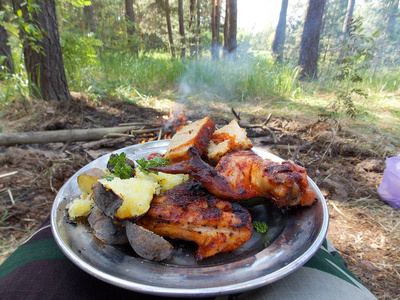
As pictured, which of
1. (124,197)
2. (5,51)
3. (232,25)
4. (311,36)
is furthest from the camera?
(232,25)

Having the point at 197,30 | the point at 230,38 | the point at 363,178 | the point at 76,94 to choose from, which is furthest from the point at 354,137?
the point at 197,30

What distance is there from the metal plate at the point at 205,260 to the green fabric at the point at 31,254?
32 centimetres

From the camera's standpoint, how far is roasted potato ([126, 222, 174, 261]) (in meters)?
Answer: 1.12

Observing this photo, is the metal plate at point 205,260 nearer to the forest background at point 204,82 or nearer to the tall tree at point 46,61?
the forest background at point 204,82

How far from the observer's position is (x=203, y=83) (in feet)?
32.9

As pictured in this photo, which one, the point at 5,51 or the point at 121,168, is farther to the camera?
the point at 5,51

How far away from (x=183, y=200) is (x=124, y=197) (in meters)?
0.36

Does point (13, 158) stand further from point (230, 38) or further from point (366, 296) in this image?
point (230, 38)

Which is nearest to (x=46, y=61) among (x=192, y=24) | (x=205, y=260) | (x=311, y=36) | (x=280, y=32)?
(x=205, y=260)

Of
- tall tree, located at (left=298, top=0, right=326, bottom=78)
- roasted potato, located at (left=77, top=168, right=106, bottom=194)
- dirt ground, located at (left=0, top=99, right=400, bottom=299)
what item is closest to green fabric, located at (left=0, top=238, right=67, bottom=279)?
roasted potato, located at (left=77, top=168, right=106, bottom=194)

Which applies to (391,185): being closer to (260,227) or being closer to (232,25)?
(260,227)

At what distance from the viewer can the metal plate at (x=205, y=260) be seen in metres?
0.98

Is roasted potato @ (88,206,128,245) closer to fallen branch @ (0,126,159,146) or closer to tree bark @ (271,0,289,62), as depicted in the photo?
fallen branch @ (0,126,159,146)

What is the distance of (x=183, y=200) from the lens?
139cm
